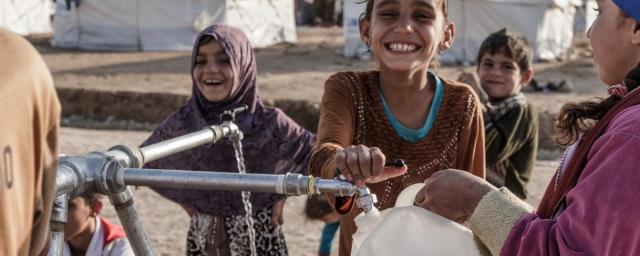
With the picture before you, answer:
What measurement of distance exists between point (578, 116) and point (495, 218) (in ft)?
0.87

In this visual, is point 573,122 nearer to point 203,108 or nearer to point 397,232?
point 397,232

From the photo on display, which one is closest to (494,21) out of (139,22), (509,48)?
(139,22)

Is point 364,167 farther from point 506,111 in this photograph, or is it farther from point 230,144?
point 506,111

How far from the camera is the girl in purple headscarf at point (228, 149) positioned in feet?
11.8

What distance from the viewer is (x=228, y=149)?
3.64m

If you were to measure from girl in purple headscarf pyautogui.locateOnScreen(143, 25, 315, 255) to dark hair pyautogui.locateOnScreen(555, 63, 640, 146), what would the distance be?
72.7 inches

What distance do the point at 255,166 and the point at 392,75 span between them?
107 centimetres

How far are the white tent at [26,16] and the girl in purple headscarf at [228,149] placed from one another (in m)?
17.2

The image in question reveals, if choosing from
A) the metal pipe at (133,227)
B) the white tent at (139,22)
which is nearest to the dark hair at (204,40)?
the metal pipe at (133,227)

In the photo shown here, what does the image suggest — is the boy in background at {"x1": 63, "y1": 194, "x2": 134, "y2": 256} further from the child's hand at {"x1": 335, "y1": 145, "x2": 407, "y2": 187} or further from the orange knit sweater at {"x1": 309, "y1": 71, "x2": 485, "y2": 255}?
the child's hand at {"x1": 335, "y1": 145, "x2": 407, "y2": 187}

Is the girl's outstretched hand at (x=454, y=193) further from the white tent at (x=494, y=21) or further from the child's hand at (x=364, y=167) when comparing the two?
the white tent at (x=494, y=21)

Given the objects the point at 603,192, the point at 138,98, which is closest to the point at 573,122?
the point at 603,192

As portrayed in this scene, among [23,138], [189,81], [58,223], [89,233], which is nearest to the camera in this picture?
[23,138]

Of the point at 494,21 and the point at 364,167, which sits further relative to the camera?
the point at 494,21
